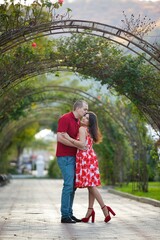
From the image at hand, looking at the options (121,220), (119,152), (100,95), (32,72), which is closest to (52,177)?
(119,152)

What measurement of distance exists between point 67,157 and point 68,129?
471 mm

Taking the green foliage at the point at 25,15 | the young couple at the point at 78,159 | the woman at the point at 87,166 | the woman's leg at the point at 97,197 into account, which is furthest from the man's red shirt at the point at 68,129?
the green foliage at the point at 25,15

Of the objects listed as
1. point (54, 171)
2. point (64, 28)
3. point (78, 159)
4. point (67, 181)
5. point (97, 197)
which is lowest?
point (97, 197)

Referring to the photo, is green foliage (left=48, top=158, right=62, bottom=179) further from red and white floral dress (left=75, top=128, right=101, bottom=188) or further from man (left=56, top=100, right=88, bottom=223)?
red and white floral dress (left=75, top=128, right=101, bottom=188)

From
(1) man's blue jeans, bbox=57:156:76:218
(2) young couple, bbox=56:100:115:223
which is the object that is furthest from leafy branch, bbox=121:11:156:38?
(1) man's blue jeans, bbox=57:156:76:218

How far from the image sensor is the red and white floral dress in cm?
1181

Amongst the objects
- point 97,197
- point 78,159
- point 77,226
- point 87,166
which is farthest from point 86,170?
point 77,226

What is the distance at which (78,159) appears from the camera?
39.1 ft

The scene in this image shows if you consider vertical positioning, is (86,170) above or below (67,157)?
below

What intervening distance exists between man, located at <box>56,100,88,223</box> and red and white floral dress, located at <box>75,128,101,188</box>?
78 mm

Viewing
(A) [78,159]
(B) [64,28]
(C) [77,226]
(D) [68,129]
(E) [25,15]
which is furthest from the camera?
(B) [64,28]

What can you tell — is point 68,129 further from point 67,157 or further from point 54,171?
point 54,171

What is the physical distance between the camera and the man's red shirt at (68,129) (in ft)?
39.1

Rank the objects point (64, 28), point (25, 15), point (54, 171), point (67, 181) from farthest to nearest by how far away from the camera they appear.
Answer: point (54, 171)
point (64, 28)
point (25, 15)
point (67, 181)
